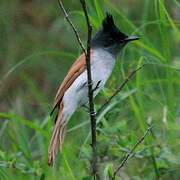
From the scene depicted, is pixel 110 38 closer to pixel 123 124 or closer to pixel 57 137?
pixel 123 124

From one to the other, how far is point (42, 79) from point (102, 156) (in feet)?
12.3

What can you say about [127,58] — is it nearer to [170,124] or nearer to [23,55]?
[170,124]

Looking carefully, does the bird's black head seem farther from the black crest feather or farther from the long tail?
the long tail

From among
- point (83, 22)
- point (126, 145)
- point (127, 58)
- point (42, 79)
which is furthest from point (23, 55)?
point (126, 145)

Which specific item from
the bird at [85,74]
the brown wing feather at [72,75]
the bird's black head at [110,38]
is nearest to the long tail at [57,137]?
the bird at [85,74]

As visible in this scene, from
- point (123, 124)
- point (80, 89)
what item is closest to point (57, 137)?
point (80, 89)

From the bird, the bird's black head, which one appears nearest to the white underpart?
the bird

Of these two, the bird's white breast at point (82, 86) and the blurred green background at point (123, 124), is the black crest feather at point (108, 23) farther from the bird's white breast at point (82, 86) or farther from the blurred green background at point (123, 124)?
the bird's white breast at point (82, 86)

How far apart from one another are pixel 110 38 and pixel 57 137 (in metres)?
0.82

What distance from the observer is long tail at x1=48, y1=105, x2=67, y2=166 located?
231 inches

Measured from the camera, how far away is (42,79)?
399 inches

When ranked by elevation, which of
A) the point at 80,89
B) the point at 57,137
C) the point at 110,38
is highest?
the point at 110,38

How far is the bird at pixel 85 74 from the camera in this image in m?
6.22

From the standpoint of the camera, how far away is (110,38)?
6.53 m
